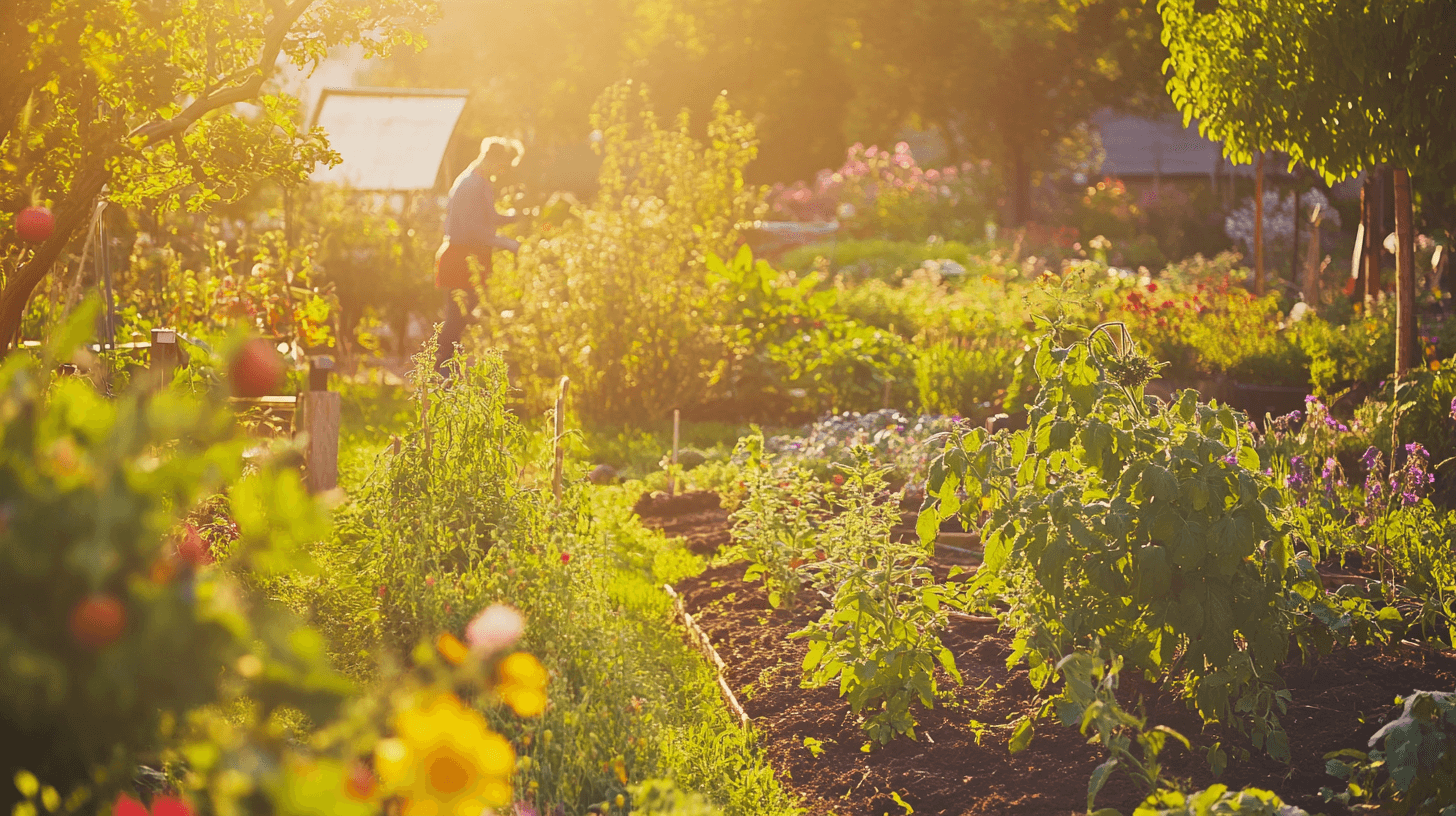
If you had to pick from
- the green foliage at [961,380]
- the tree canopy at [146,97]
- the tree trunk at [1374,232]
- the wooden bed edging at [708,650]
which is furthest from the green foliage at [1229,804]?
the tree trunk at [1374,232]

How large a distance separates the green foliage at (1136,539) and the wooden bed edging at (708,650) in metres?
0.93

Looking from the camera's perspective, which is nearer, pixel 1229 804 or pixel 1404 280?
pixel 1229 804

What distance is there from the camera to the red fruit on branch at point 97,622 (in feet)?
3.91

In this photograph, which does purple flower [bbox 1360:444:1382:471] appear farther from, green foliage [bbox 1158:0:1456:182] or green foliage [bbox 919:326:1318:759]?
green foliage [bbox 919:326:1318:759]

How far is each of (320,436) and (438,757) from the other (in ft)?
15.5

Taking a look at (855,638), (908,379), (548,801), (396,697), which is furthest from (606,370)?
(396,697)

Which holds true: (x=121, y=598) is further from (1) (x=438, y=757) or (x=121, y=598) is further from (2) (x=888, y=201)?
(2) (x=888, y=201)

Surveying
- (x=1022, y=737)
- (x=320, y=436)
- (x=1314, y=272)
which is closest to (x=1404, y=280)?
(x=1022, y=737)

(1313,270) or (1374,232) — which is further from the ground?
(1374,232)

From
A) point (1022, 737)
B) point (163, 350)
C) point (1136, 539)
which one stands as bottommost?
point (1022, 737)

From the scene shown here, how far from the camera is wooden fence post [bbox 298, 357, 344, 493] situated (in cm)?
565

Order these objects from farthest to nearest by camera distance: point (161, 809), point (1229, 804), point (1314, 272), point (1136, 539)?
point (1314, 272)
point (1136, 539)
point (1229, 804)
point (161, 809)

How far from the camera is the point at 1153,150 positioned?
41312mm

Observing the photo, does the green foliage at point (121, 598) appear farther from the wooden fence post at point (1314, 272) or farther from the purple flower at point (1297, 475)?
the wooden fence post at point (1314, 272)
